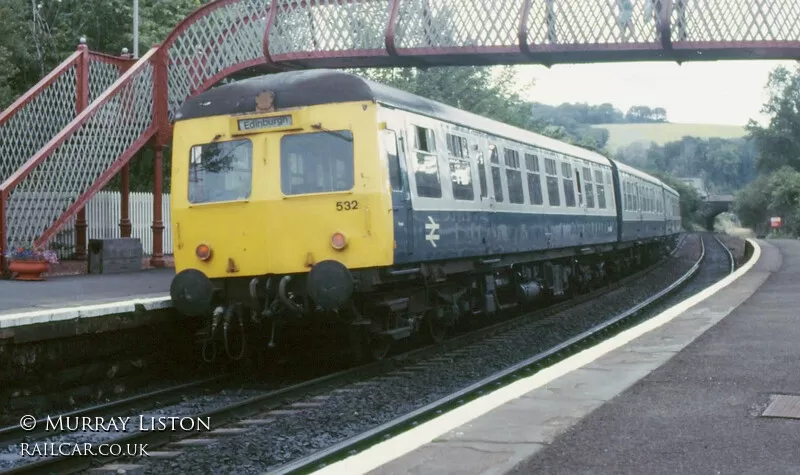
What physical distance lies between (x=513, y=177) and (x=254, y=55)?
783 centimetres

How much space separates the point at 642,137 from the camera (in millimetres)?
164250

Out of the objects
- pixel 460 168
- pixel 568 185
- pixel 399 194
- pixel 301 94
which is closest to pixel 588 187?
pixel 568 185

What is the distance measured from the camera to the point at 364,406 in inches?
364

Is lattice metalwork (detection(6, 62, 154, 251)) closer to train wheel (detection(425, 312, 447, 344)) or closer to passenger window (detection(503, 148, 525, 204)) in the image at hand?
train wheel (detection(425, 312, 447, 344))

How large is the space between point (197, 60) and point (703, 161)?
140616 mm

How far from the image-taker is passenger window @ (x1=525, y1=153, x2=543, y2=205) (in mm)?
15578

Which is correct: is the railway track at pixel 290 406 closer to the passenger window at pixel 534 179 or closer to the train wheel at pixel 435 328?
the train wheel at pixel 435 328

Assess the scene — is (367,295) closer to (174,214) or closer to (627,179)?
(174,214)

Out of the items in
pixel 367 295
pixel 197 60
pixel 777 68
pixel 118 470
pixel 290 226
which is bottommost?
pixel 118 470

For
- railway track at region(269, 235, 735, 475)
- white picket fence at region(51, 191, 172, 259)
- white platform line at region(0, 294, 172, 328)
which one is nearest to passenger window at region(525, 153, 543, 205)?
railway track at region(269, 235, 735, 475)

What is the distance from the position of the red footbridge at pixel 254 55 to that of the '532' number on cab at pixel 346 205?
7656mm

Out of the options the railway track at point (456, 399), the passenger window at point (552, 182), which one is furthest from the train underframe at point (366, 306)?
the passenger window at point (552, 182)

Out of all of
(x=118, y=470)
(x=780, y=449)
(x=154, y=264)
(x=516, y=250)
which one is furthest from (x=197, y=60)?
(x=780, y=449)

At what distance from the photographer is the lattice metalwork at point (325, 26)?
19562mm
